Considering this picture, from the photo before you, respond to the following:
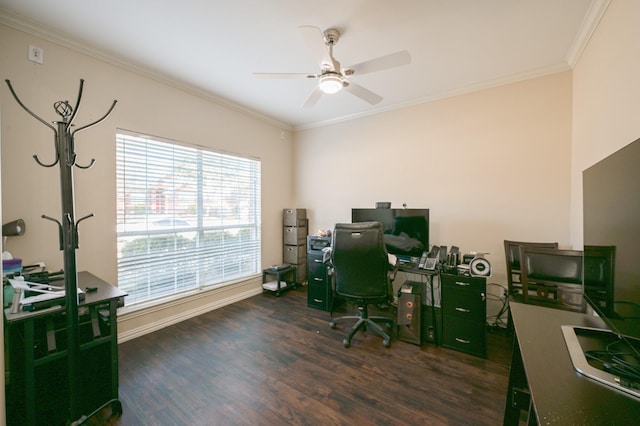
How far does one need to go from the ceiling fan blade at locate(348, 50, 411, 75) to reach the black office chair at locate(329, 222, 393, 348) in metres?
1.27

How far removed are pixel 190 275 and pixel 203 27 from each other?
262cm

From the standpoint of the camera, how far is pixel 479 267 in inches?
92.2

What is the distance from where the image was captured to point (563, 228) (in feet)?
8.23

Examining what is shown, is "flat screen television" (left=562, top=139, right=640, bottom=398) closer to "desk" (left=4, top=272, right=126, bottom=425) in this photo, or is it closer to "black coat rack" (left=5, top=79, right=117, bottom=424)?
"black coat rack" (left=5, top=79, right=117, bottom=424)

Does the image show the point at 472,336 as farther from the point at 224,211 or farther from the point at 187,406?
the point at 224,211

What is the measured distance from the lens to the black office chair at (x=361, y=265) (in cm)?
229

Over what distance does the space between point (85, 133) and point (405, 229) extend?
11.2 feet

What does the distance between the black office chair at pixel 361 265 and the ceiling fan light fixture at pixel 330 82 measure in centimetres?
120

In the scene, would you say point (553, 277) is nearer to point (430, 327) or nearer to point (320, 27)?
point (430, 327)

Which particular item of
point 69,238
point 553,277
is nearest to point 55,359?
point 69,238

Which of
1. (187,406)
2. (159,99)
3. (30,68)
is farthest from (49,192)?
(187,406)

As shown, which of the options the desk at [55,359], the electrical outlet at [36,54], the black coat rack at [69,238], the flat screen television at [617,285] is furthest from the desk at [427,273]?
the electrical outlet at [36,54]

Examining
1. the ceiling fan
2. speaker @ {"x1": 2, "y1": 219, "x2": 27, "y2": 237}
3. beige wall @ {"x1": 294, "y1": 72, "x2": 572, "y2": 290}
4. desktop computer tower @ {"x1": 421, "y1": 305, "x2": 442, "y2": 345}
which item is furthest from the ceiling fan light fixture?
speaker @ {"x1": 2, "y1": 219, "x2": 27, "y2": 237}

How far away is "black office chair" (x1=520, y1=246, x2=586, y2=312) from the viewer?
1.89 m
